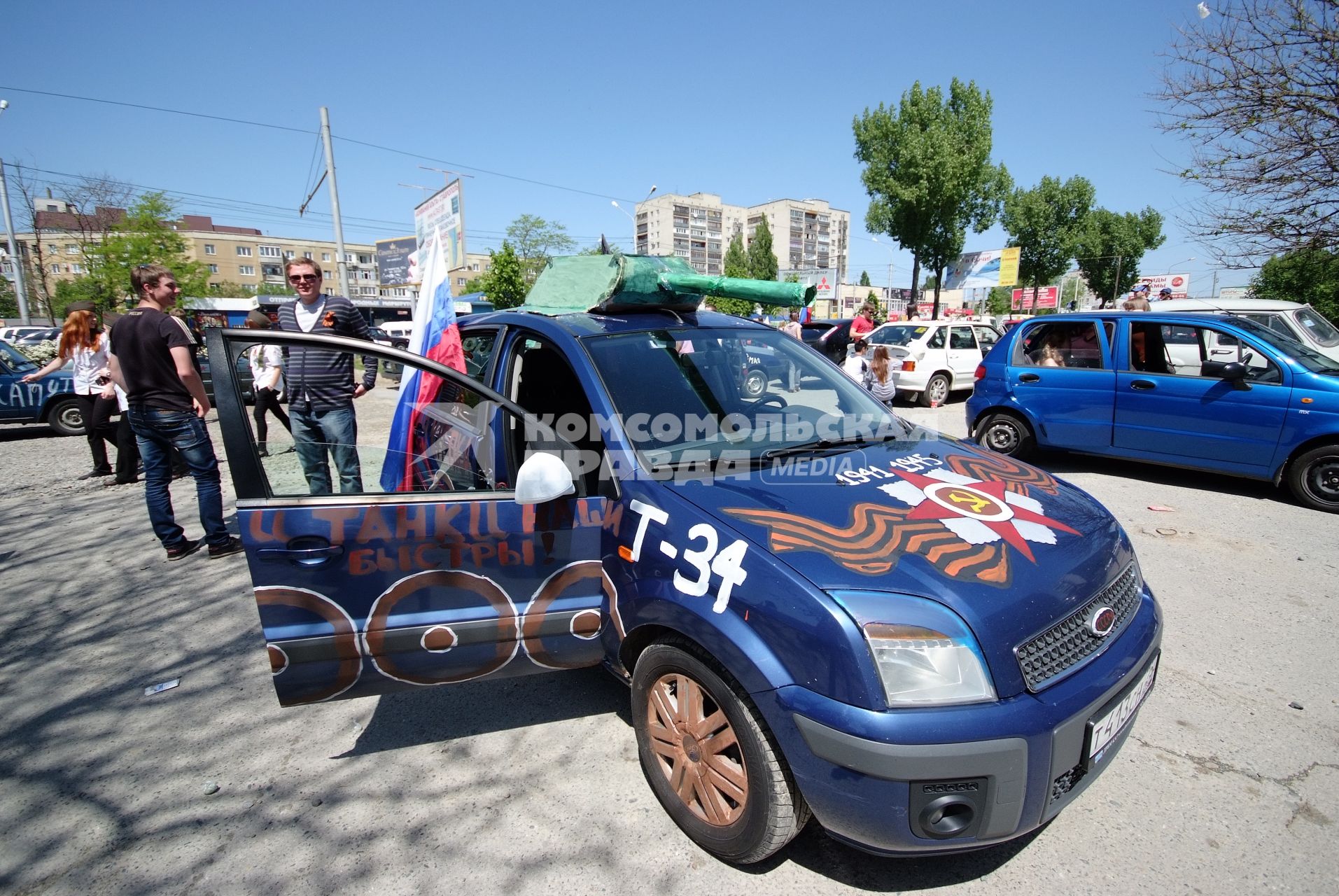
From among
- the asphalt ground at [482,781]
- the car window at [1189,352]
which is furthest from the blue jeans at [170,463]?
the car window at [1189,352]

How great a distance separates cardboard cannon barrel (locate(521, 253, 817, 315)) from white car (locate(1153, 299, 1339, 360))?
21.3 ft

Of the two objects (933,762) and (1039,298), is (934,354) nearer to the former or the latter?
(933,762)

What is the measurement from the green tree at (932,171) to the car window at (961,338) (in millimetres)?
14296

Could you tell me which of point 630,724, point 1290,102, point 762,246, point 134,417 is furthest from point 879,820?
point 762,246

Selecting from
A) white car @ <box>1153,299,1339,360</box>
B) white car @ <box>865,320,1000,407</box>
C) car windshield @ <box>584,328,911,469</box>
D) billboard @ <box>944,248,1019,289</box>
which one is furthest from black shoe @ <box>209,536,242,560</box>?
billboard @ <box>944,248,1019,289</box>

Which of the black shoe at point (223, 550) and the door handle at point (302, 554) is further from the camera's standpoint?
the black shoe at point (223, 550)

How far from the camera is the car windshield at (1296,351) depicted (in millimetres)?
5258

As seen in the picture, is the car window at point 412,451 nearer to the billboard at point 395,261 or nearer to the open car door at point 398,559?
the open car door at point 398,559

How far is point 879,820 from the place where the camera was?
1.63 metres

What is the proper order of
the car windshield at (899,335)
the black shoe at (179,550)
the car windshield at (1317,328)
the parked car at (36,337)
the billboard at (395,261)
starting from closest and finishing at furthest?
the black shoe at (179,550), the car windshield at (1317,328), the parked car at (36,337), the car windshield at (899,335), the billboard at (395,261)

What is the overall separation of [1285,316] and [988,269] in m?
32.1

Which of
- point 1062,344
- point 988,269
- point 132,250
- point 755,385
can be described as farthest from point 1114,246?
point 132,250

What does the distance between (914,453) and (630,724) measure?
5.59 feet

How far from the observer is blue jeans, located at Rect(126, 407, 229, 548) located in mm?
4223
